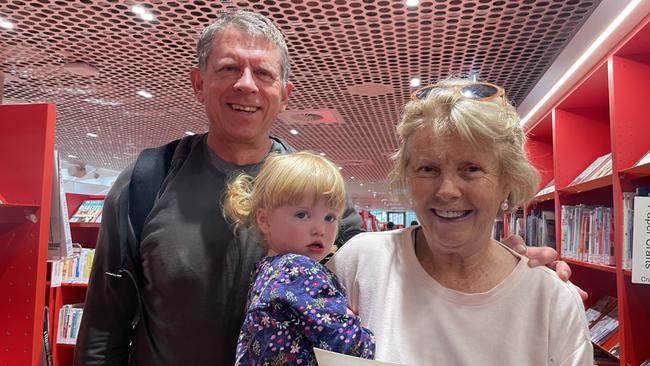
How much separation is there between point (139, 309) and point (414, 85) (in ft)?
15.7

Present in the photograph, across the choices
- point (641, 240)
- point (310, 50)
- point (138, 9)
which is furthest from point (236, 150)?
point (310, 50)

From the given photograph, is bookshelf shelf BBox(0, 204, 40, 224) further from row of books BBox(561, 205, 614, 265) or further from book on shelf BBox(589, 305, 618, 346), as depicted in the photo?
book on shelf BBox(589, 305, 618, 346)

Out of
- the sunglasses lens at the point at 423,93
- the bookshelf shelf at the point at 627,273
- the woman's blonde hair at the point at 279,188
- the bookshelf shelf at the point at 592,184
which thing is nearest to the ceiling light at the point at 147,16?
the woman's blonde hair at the point at 279,188

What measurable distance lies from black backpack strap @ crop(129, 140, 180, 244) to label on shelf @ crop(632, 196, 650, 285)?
2.09 m

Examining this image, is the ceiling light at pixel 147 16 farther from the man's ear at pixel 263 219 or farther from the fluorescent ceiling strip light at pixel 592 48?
the man's ear at pixel 263 219

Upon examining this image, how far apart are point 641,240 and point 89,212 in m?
5.43

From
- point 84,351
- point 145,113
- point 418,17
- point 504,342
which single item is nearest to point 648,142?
point 418,17

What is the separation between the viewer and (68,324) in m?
5.31

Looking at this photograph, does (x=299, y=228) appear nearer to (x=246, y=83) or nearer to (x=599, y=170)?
(x=246, y=83)

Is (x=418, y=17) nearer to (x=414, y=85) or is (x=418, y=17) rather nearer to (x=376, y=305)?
(x=414, y=85)

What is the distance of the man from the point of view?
4.64 feet

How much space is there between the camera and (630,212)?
272cm

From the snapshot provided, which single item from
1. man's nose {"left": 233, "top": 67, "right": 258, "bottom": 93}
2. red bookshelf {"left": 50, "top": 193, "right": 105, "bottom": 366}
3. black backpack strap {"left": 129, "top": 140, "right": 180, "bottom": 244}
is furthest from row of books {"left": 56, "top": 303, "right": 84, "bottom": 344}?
man's nose {"left": 233, "top": 67, "right": 258, "bottom": 93}

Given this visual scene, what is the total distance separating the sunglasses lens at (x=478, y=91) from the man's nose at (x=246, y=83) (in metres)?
0.62
